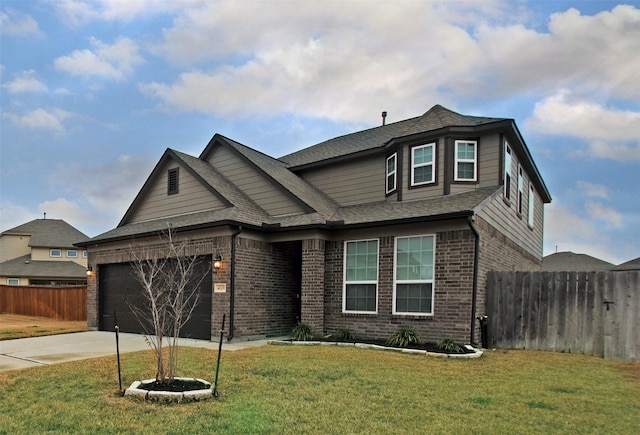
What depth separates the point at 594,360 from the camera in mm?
8469

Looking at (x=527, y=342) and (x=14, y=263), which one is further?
(x=14, y=263)

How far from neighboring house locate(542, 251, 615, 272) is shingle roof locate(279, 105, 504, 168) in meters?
18.3

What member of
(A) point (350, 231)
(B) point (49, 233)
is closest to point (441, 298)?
(A) point (350, 231)

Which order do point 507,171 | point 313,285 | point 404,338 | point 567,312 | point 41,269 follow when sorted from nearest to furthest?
point 567,312 < point 404,338 < point 313,285 < point 507,171 < point 41,269

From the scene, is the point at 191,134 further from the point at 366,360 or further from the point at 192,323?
the point at 366,360

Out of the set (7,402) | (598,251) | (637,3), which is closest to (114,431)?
(7,402)

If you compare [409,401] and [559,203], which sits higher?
[559,203]

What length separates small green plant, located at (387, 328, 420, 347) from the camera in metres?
9.67

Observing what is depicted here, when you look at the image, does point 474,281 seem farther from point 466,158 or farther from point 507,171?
point 507,171

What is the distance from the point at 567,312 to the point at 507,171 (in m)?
4.55

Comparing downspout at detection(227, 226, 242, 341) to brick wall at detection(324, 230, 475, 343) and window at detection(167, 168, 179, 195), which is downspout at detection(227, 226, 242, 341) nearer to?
brick wall at detection(324, 230, 475, 343)

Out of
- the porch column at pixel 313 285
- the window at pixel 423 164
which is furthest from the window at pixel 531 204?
the porch column at pixel 313 285

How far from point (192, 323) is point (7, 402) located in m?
6.94

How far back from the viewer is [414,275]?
10.4 metres
